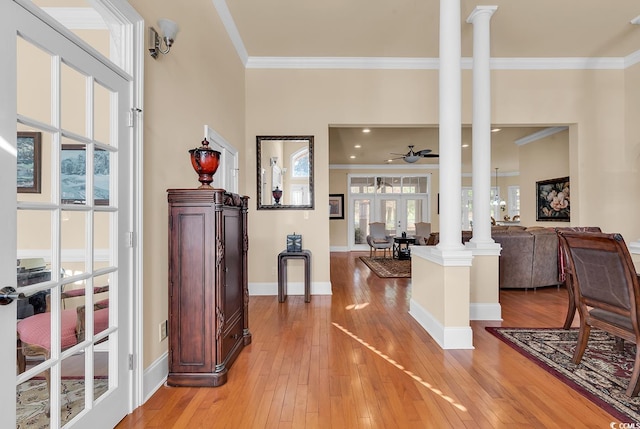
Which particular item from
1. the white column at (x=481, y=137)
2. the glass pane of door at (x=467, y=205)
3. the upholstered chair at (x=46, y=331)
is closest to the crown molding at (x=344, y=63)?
the white column at (x=481, y=137)

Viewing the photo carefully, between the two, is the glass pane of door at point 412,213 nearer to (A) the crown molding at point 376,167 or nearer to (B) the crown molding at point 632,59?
(A) the crown molding at point 376,167

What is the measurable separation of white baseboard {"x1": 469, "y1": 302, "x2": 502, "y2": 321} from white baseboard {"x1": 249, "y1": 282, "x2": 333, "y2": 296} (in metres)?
1.93

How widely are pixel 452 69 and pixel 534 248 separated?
10.9ft

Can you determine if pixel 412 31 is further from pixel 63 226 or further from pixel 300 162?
pixel 63 226

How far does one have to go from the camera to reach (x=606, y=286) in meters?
2.11

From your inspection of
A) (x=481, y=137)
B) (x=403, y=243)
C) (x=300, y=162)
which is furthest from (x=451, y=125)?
(x=403, y=243)

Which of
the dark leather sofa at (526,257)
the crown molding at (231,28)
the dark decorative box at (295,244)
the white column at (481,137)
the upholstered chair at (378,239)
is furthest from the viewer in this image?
the upholstered chair at (378,239)

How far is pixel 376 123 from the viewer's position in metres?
4.65

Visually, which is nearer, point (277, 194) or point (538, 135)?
point (277, 194)

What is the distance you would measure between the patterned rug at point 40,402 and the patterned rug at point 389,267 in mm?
5214

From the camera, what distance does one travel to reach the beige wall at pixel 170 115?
2086 mm

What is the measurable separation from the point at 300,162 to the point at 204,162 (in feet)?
8.25

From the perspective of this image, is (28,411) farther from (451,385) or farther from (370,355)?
(451,385)

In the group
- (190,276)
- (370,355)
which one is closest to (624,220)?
(370,355)
